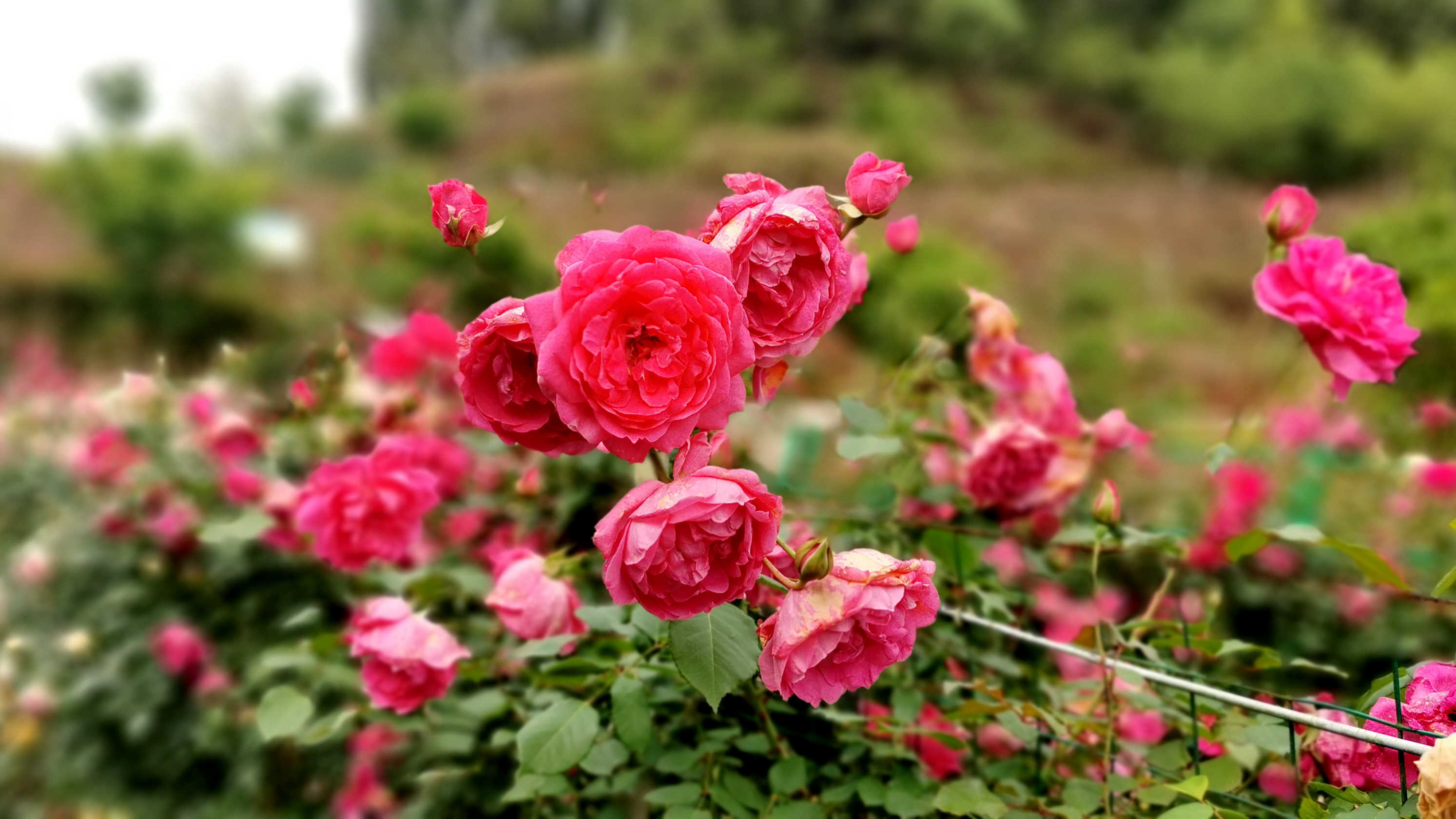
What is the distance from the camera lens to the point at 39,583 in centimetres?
142

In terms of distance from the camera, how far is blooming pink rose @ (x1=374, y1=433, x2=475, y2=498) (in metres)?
0.74

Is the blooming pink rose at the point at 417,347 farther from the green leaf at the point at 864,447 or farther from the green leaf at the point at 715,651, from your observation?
the green leaf at the point at 715,651

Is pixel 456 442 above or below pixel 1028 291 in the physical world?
above

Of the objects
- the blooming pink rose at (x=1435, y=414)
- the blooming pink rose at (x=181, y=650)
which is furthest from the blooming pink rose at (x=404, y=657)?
the blooming pink rose at (x=1435, y=414)

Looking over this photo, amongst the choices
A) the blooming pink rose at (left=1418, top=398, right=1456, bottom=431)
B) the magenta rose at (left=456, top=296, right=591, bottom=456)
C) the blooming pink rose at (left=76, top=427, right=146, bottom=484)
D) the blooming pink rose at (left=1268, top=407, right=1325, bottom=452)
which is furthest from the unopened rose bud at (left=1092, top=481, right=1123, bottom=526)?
the blooming pink rose at (left=1268, top=407, right=1325, bottom=452)

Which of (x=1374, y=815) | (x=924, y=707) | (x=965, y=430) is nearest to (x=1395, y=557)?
(x=965, y=430)

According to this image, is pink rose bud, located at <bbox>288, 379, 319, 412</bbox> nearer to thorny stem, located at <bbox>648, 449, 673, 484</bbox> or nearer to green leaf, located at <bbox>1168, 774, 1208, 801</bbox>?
thorny stem, located at <bbox>648, 449, 673, 484</bbox>

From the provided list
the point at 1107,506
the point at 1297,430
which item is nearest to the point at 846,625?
the point at 1107,506

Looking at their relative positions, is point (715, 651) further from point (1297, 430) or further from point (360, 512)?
point (1297, 430)

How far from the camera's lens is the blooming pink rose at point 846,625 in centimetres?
33

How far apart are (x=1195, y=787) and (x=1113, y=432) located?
276 millimetres

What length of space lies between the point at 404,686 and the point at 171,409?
3.53ft

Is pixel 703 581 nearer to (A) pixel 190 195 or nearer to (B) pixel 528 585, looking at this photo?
(B) pixel 528 585

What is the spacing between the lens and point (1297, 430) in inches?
74.4
